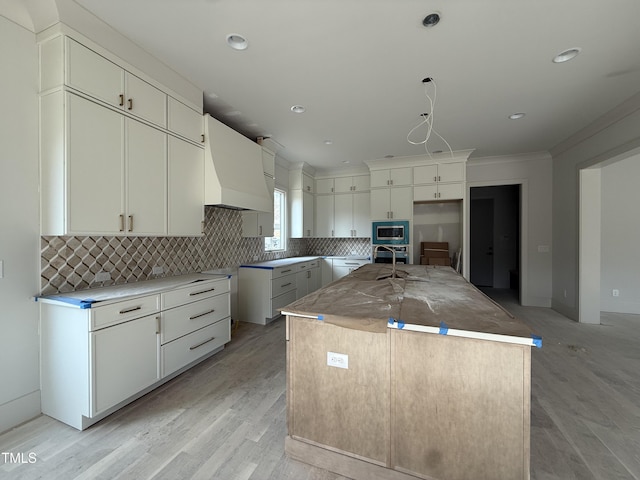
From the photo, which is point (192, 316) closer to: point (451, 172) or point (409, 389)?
point (409, 389)

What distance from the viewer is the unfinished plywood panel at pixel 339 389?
4.31 feet

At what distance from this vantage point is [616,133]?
121 inches

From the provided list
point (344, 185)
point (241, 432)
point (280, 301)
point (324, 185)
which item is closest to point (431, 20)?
point (241, 432)

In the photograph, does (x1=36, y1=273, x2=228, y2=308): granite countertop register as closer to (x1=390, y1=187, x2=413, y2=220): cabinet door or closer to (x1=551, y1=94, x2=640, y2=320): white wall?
(x1=390, y1=187, x2=413, y2=220): cabinet door

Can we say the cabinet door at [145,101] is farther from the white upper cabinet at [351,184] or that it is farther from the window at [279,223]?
the white upper cabinet at [351,184]

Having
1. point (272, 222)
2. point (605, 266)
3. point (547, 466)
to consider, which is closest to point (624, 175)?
point (605, 266)

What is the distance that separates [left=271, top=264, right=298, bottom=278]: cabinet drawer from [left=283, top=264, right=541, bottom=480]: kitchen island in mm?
2271

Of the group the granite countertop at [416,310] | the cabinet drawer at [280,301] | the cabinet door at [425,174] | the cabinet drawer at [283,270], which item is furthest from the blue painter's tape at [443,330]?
the cabinet door at [425,174]

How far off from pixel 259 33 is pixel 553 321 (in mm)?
5217

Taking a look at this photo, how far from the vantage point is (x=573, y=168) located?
3.96 m

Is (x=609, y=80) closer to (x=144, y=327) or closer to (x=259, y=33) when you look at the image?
(x=259, y=33)

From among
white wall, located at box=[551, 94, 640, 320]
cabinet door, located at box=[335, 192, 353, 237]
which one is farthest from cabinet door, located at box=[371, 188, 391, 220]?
white wall, located at box=[551, 94, 640, 320]

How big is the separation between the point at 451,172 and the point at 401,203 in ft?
3.19

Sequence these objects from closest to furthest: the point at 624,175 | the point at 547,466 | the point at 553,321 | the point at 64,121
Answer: the point at 547,466 < the point at 64,121 < the point at 553,321 < the point at 624,175
